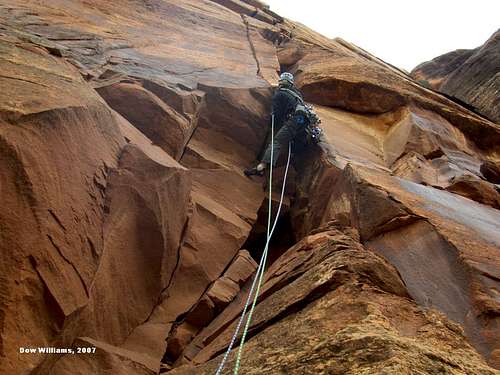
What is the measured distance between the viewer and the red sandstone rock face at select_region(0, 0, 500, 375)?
4055 millimetres

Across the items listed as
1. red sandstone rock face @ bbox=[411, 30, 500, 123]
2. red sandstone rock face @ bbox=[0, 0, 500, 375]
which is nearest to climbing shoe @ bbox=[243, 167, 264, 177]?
red sandstone rock face @ bbox=[0, 0, 500, 375]

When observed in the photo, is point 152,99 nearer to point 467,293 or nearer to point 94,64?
point 94,64

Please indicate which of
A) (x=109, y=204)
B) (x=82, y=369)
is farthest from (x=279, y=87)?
(x=82, y=369)

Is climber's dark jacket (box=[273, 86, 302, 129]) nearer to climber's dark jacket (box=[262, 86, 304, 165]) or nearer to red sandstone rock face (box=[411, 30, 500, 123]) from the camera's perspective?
climber's dark jacket (box=[262, 86, 304, 165])

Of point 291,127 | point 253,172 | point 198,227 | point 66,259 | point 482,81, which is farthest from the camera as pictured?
point 482,81

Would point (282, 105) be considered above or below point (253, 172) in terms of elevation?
above

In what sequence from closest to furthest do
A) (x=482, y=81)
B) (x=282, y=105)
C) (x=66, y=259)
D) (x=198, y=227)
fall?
(x=66, y=259)
(x=198, y=227)
(x=282, y=105)
(x=482, y=81)

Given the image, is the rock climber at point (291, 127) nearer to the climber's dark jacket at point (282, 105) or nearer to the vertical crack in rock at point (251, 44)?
the climber's dark jacket at point (282, 105)

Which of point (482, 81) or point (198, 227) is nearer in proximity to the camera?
point (198, 227)

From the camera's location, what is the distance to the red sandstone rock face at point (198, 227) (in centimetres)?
405

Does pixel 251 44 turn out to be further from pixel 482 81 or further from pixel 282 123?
pixel 482 81

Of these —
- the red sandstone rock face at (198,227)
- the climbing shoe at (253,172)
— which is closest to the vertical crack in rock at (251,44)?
the red sandstone rock face at (198,227)

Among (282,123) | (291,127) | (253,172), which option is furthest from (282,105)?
(253,172)

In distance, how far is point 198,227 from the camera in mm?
7426
